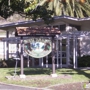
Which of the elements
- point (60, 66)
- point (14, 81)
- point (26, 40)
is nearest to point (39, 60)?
point (60, 66)

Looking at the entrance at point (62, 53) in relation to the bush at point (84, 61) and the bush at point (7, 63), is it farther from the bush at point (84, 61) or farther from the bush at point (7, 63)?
Answer: the bush at point (7, 63)

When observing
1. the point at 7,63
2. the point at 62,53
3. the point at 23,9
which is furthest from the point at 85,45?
the point at 23,9

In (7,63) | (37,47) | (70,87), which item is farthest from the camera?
(7,63)

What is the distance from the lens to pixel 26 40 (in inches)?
645

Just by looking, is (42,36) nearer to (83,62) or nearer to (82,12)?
(83,62)

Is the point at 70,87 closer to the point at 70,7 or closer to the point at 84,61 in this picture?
the point at 84,61

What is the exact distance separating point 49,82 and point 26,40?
10.2ft

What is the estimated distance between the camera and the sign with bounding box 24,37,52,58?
16266 mm

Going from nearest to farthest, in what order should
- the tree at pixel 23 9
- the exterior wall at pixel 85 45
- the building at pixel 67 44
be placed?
1. the tree at pixel 23 9
2. the building at pixel 67 44
3. the exterior wall at pixel 85 45

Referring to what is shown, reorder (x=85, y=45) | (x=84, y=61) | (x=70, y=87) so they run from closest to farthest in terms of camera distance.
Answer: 1. (x=70, y=87)
2. (x=84, y=61)
3. (x=85, y=45)

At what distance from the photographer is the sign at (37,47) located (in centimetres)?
1627

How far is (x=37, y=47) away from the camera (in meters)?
16.3

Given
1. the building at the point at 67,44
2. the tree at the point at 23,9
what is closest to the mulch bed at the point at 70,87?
the tree at the point at 23,9

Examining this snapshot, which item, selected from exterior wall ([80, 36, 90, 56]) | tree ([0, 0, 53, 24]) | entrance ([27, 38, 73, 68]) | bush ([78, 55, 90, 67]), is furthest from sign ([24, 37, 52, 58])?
exterior wall ([80, 36, 90, 56])
